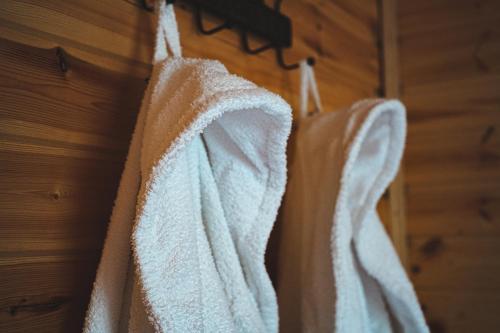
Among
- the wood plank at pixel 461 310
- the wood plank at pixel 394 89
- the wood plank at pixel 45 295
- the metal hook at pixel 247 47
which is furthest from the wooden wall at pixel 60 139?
the wood plank at pixel 461 310

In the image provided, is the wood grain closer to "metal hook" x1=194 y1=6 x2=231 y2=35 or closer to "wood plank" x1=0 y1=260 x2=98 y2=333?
"wood plank" x1=0 y1=260 x2=98 y2=333

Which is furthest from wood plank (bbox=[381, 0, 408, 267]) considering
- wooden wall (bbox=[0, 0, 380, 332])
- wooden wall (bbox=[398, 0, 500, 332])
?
wooden wall (bbox=[0, 0, 380, 332])

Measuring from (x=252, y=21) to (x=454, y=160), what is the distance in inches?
26.0

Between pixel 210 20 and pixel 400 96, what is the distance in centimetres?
66

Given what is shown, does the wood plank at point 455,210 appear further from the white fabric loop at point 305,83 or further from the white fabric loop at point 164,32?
the white fabric loop at point 164,32

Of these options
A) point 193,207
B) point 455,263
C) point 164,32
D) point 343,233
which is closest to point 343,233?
point 343,233

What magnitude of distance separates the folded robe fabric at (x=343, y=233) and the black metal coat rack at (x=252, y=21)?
0.48 ft

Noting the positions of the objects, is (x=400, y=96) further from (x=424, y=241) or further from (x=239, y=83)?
(x=239, y=83)

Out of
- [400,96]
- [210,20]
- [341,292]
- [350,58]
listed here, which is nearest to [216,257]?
[341,292]

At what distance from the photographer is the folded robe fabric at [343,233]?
568mm

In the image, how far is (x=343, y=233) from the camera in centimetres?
57

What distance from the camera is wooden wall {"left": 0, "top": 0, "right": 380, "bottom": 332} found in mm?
388

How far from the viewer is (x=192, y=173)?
1.42 feet

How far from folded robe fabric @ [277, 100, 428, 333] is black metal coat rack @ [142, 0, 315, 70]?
15 cm
